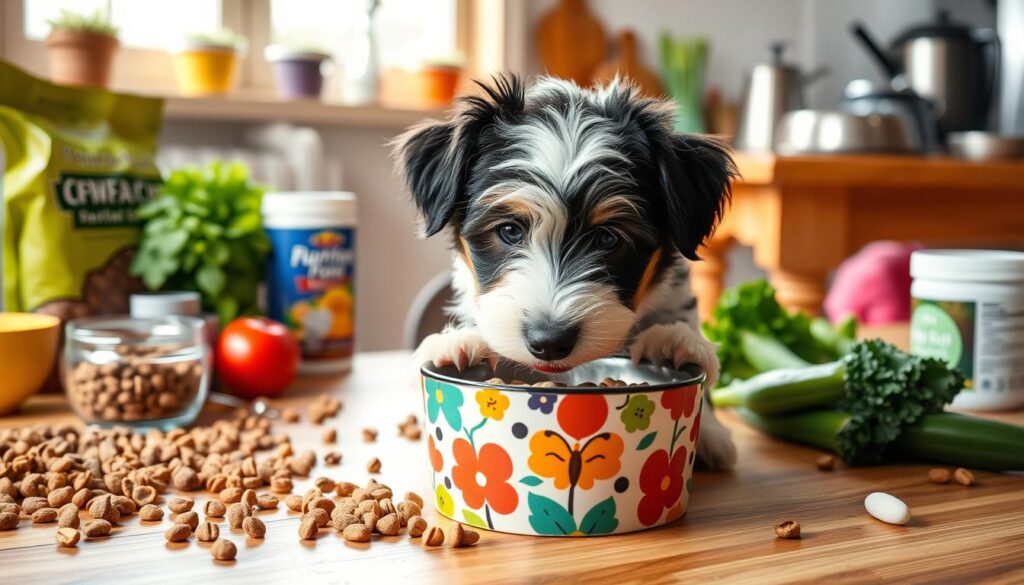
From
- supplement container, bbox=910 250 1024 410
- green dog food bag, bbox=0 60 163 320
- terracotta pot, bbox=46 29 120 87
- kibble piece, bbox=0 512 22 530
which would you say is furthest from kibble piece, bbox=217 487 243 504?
terracotta pot, bbox=46 29 120 87

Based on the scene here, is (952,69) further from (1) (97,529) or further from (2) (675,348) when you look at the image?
(1) (97,529)

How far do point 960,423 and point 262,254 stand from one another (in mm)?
1384

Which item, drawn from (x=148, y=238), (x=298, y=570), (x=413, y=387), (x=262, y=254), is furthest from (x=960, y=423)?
(x=148, y=238)

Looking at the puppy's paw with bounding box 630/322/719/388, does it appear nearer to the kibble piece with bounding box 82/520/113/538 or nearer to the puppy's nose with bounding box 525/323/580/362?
the puppy's nose with bounding box 525/323/580/362

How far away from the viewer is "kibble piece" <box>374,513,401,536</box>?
1034mm

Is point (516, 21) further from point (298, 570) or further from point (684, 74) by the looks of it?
point (298, 570)

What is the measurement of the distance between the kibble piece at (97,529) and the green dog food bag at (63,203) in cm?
93

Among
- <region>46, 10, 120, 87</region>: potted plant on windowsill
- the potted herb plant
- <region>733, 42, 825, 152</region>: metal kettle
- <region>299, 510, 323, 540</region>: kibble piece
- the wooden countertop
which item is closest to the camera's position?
the wooden countertop

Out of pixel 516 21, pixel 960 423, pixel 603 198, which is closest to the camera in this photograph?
pixel 603 198

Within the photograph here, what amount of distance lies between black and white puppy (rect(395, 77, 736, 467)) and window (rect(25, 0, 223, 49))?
101 inches

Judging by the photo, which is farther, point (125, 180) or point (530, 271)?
point (125, 180)

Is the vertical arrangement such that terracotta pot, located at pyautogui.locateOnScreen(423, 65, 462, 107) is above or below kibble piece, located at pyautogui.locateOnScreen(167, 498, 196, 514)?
above

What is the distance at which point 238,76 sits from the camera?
12.8ft

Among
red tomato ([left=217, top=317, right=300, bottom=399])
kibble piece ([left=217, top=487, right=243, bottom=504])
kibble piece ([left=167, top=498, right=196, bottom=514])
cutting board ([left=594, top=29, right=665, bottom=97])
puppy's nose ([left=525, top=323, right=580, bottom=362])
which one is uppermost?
cutting board ([left=594, top=29, right=665, bottom=97])
